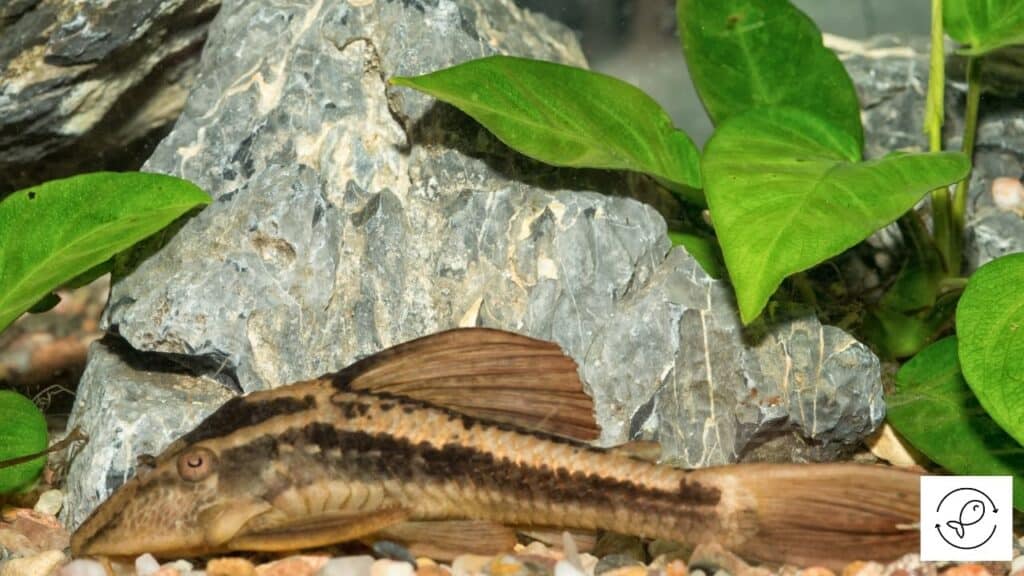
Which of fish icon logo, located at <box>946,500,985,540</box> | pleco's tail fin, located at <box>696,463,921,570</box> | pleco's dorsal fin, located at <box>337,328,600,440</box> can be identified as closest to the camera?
pleco's tail fin, located at <box>696,463,921,570</box>

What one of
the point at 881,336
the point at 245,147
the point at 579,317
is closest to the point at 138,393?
the point at 245,147

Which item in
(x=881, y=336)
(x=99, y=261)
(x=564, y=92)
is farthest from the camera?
(x=881, y=336)

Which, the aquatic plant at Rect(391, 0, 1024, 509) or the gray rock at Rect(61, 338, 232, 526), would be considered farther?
the gray rock at Rect(61, 338, 232, 526)

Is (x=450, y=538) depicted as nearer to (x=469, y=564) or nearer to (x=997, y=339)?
(x=469, y=564)

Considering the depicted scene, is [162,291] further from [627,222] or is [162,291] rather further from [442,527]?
[627,222]

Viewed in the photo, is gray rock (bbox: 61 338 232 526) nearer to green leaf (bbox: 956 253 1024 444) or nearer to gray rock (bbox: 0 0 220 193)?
gray rock (bbox: 0 0 220 193)

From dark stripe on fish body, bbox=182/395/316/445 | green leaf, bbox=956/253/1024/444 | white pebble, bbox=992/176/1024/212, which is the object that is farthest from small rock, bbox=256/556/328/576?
white pebble, bbox=992/176/1024/212
